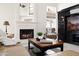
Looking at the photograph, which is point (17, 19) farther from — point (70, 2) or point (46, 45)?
point (70, 2)

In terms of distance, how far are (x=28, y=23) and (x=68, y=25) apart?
0.46m

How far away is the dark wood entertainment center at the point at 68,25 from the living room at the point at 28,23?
0.03 metres

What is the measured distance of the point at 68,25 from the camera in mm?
1395

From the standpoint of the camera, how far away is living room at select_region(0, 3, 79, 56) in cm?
133

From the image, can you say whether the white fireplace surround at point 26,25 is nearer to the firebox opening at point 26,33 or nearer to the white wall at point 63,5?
the firebox opening at point 26,33

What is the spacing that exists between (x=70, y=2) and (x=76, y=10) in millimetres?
115

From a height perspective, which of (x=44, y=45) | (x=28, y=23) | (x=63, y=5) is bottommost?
(x=44, y=45)

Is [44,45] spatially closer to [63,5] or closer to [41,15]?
[41,15]

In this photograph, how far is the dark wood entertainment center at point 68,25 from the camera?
134 centimetres

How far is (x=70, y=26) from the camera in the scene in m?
1.38

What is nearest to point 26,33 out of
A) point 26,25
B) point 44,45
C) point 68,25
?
point 26,25

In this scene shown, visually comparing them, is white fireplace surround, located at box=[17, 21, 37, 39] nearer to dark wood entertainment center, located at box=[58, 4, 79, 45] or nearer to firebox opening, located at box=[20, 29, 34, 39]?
firebox opening, located at box=[20, 29, 34, 39]

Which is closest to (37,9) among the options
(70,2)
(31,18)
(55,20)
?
(31,18)


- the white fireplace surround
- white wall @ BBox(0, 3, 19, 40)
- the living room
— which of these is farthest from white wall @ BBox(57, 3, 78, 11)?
white wall @ BBox(0, 3, 19, 40)
